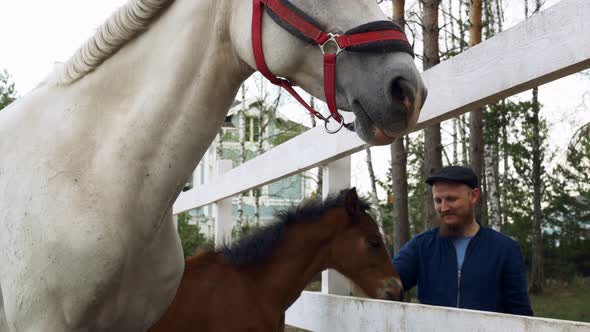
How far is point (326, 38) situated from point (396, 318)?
1.40 metres

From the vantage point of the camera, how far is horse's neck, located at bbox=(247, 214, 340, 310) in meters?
3.85

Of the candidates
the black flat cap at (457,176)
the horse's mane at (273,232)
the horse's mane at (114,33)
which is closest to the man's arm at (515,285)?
the black flat cap at (457,176)

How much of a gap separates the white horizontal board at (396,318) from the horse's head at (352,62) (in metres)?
0.76

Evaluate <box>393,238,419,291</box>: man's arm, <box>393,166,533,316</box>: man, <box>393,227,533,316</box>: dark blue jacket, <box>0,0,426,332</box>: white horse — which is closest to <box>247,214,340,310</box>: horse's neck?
<box>393,238,419,291</box>: man's arm

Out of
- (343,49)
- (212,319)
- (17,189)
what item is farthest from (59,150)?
(212,319)

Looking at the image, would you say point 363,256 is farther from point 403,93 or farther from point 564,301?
point 564,301

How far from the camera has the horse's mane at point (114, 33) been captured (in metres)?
2.08

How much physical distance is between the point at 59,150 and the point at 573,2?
1.54m

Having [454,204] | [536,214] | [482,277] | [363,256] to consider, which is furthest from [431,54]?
[536,214]

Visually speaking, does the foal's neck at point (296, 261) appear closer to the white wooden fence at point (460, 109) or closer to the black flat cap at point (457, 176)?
→ the white wooden fence at point (460, 109)

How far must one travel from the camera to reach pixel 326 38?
1.85 meters

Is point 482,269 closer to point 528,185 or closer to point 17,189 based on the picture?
point 17,189

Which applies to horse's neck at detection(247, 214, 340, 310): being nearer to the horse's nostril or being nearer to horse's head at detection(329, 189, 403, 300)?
horse's head at detection(329, 189, 403, 300)

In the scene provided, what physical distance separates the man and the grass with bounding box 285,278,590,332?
9.90m
